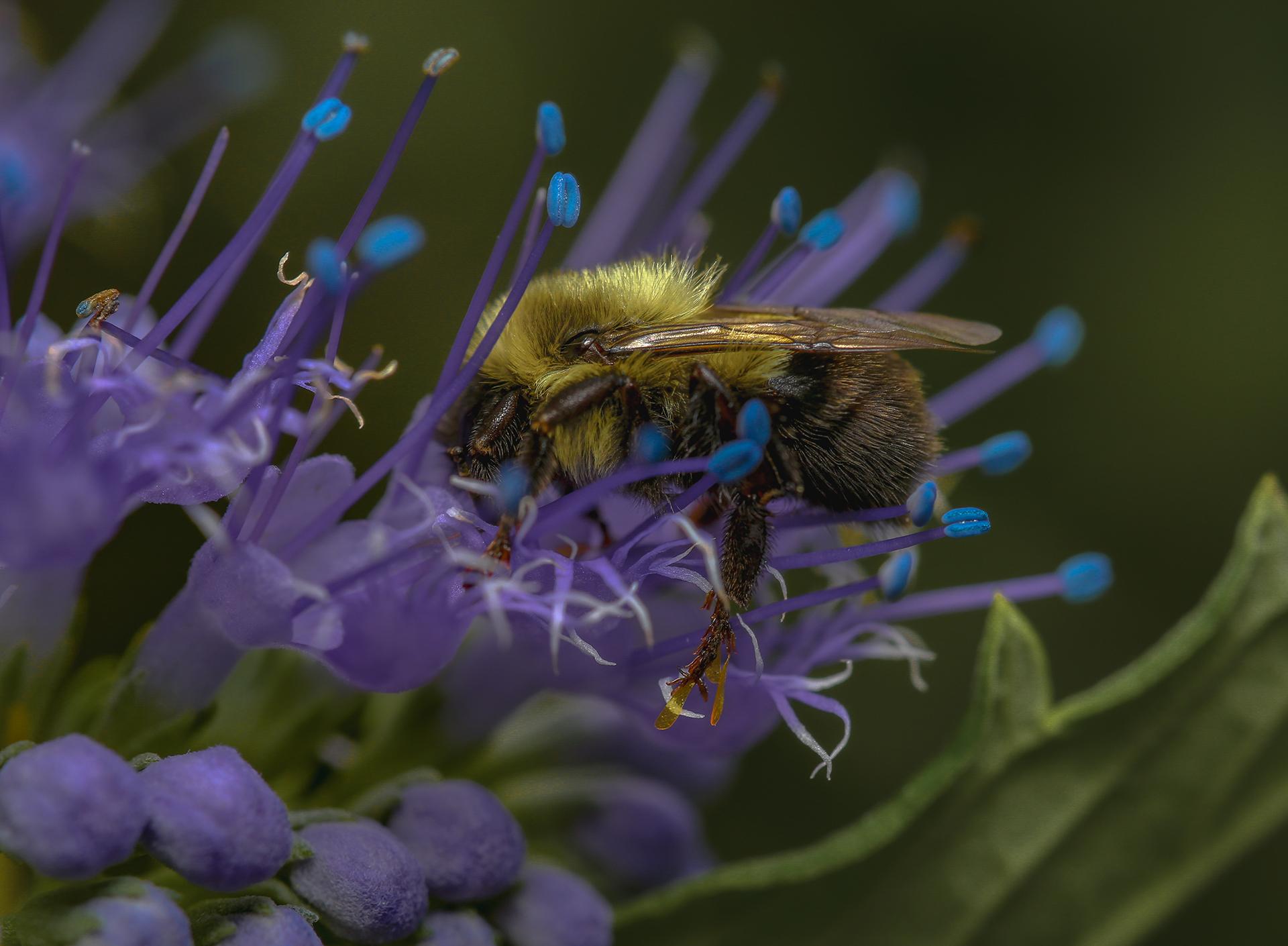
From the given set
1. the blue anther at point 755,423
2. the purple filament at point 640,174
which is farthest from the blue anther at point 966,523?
the purple filament at point 640,174

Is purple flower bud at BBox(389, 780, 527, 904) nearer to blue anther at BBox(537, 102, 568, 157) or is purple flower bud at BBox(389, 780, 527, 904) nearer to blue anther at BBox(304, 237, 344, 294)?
blue anther at BBox(304, 237, 344, 294)

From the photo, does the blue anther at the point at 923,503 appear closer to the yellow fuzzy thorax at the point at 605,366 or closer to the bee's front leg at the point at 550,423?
the yellow fuzzy thorax at the point at 605,366

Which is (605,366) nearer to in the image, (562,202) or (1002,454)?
(562,202)

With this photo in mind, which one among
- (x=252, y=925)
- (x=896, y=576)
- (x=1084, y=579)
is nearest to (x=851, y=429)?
(x=896, y=576)

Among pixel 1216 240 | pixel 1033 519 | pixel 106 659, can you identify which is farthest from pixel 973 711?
pixel 1216 240

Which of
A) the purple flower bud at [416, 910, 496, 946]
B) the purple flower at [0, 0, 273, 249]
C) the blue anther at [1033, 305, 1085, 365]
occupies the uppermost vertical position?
the blue anther at [1033, 305, 1085, 365]

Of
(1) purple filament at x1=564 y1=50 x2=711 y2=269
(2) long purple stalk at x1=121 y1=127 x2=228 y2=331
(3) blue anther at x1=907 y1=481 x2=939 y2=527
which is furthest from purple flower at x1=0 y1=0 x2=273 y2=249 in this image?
(3) blue anther at x1=907 y1=481 x2=939 y2=527

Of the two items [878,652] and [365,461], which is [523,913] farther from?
[365,461]
